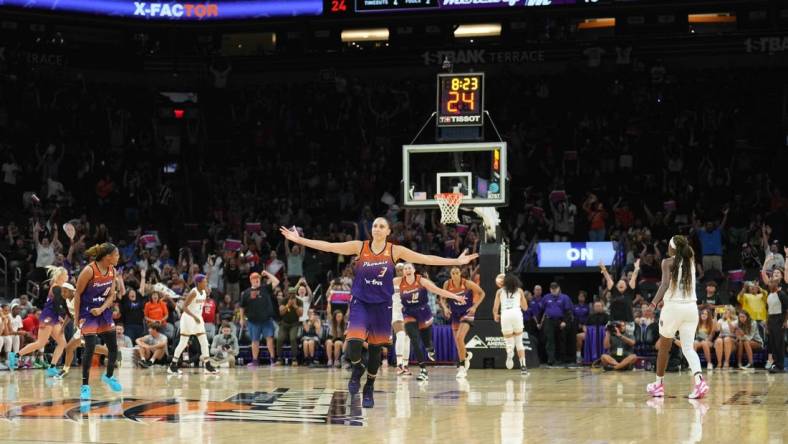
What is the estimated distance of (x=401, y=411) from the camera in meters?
12.8

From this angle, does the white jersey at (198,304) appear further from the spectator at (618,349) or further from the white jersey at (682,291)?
the white jersey at (682,291)

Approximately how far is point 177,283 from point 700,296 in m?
12.4

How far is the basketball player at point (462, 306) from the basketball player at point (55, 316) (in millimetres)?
6933

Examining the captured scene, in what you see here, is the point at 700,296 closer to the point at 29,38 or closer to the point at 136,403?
the point at 136,403

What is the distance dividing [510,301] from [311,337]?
5918 mm

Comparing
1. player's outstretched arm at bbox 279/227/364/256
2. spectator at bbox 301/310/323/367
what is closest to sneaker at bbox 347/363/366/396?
player's outstretched arm at bbox 279/227/364/256

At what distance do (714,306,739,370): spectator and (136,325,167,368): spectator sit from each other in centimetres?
1195

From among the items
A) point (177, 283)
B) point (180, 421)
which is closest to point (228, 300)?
point (177, 283)

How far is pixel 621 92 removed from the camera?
1407 inches

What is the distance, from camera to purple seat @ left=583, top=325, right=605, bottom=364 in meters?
24.2

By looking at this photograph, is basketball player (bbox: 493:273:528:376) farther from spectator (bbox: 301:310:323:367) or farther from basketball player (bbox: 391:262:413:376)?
spectator (bbox: 301:310:323:367)

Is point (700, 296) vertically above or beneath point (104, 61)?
beneath

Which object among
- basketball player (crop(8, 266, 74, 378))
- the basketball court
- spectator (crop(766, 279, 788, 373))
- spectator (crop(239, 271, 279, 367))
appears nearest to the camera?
the basketball court

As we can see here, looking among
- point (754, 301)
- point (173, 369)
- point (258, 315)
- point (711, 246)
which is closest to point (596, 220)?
point (711, 246)
